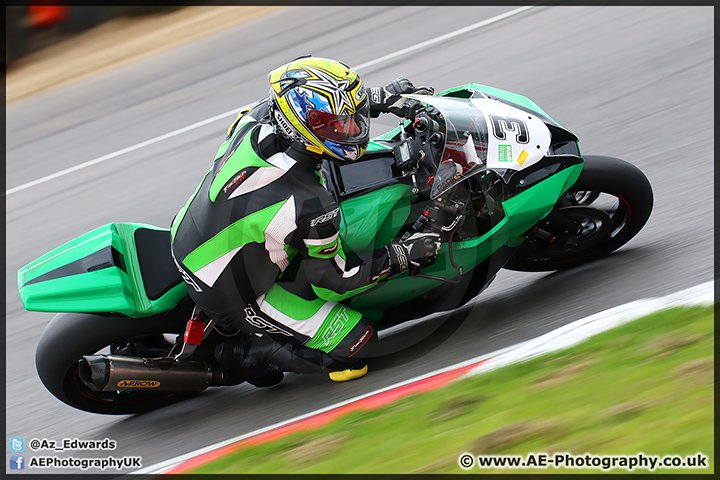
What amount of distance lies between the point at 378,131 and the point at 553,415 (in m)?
3.82

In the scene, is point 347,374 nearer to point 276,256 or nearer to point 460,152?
point 276,256

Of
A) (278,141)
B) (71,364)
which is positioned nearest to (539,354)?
(278,141)

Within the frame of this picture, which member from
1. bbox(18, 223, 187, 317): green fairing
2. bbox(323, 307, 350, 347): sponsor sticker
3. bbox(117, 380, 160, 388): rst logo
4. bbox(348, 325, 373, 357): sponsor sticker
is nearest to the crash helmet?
bbox(323, 307, 350, 347): sponsor sticker

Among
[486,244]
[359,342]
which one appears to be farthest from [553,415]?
[359,342]

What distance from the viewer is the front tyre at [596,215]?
3.99 meters

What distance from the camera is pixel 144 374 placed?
4.18 meters

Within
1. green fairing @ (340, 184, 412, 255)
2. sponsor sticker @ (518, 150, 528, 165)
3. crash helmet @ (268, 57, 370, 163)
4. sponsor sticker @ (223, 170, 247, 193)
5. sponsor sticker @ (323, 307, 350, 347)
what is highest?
crash helmet @ (268, 57, 370, 163)

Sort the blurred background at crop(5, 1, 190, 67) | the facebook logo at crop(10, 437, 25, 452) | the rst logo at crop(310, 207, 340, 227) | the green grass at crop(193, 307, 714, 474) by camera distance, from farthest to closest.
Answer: the blurred background at crop(5, 1, 190, 67) → the facebook logo at crop(10, 437, 25, 452) → the rst logo at crop(310, 207, 340, 227) → the green grass at crop(193, 307, 714, 474)

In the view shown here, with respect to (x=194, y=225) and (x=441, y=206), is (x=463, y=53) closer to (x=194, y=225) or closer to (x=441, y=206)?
(x=441, y=206)

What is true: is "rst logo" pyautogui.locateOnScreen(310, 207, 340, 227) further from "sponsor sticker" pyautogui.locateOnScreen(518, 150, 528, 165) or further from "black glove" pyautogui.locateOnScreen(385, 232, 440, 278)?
"sponsor sticker" pyautogui.locateOnScreen(518, 150, 528, 165)

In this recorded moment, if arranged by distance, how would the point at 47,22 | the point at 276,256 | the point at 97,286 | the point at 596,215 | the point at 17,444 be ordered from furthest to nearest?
the point at 47,22
the point at 17,444
the point at 596,215
the point at 97,286
the point at 276,256

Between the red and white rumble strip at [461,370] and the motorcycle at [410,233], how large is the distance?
0.48 metres

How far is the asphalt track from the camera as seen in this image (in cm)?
423

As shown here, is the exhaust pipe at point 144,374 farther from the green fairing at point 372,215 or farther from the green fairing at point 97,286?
the green fairing at point 372,215
